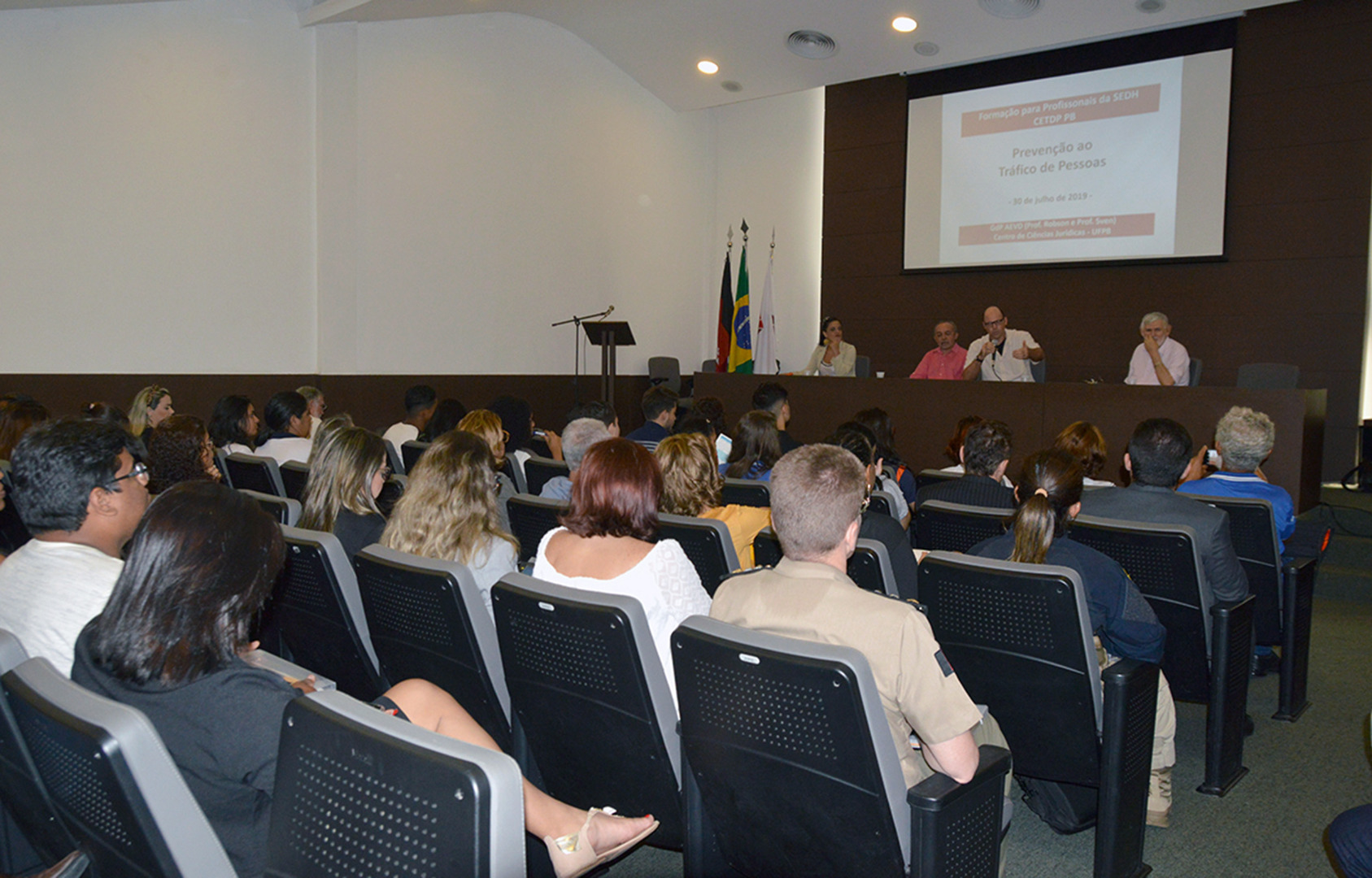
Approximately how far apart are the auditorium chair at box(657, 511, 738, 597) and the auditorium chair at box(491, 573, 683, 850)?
0.77 metres

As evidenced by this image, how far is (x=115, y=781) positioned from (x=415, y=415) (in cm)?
549

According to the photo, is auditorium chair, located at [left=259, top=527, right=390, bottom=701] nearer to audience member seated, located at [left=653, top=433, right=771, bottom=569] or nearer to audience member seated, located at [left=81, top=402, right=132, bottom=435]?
audience member seated, located at [left=653, top=433, right=771, bottom=569]

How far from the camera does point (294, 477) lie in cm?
429

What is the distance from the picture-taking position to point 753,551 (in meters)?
3.06

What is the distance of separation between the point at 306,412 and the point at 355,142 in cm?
385

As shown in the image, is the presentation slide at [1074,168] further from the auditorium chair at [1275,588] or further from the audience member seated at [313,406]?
the audience member seated at [313,406]

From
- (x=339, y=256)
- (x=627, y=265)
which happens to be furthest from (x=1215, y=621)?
(x=627, y=265)

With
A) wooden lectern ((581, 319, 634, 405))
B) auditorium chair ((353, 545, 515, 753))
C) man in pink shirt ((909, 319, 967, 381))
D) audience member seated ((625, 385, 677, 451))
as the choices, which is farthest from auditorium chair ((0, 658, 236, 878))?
wooden lectern ((581, 319, 634, 405))

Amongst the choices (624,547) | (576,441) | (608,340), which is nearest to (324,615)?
(624,547)

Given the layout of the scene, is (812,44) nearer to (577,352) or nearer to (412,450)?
(577,352)

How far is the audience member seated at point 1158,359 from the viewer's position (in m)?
7.42

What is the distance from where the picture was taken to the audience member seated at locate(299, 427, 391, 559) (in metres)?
2.96

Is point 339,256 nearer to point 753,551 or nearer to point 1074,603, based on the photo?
point 753,551

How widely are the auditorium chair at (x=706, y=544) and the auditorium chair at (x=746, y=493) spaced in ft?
2.55
